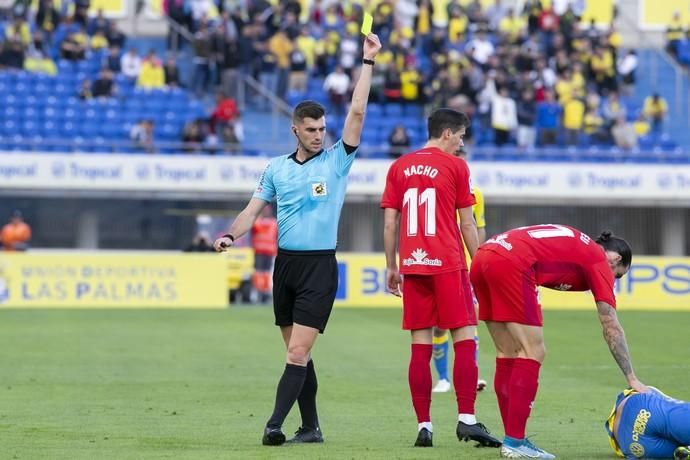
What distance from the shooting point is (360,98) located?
922 cm

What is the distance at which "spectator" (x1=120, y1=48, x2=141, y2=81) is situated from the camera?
35375 millimetres

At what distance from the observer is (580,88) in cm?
3619

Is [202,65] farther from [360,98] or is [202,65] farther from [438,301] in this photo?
[438,301]

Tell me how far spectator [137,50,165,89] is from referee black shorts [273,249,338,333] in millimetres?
26323

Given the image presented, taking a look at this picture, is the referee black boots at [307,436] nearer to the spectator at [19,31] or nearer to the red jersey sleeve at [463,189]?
the red jersey sleeve at [463,189]

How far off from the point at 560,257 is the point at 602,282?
1.11 feet

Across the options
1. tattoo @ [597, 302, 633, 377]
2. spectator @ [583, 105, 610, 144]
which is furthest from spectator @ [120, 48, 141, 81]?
tattoo @ [597, 302, 633, 377]

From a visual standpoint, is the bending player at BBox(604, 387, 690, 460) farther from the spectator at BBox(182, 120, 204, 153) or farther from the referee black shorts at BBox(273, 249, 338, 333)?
the spectator at BBox(182, 120, 204, 153)

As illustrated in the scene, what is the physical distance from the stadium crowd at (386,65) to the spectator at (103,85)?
25 millimetres

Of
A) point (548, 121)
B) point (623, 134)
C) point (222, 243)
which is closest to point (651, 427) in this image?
point (222, 243)

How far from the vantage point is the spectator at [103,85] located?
113 feet

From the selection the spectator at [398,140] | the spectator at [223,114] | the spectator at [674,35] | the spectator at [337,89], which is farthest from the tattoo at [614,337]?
the spectator at [674,35]

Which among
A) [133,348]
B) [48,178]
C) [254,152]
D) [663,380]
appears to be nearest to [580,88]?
[254,152]

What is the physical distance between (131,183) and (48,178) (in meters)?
1.90
